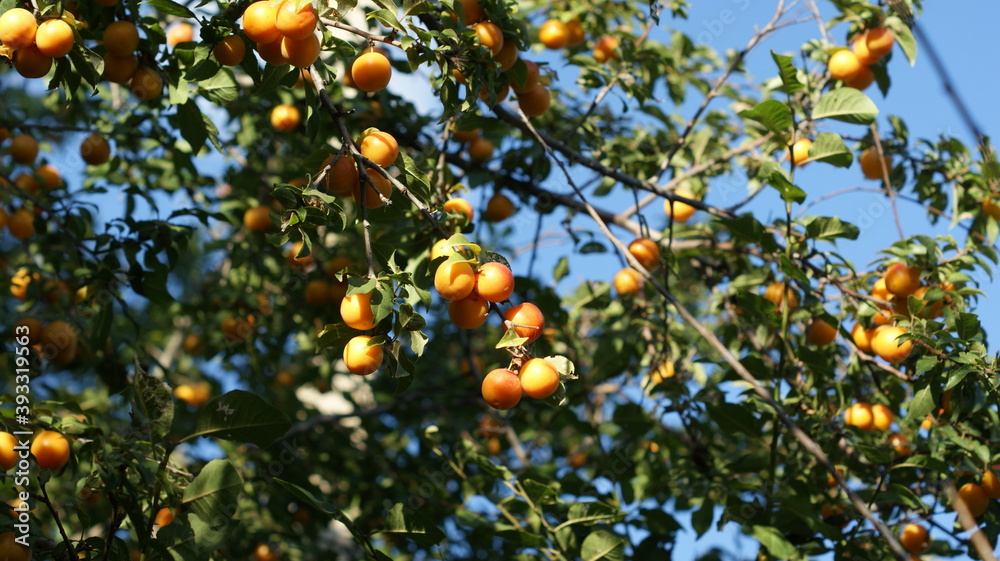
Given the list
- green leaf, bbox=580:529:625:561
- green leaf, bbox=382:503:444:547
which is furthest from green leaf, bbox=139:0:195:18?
green leaf, bbox=580:529:625:561

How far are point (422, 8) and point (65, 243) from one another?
1.80 metres

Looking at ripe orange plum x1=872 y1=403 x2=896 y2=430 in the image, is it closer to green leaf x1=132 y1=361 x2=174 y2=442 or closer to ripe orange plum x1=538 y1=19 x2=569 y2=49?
ripe orange plum x1=538 y1=19 x2=569 y2=49

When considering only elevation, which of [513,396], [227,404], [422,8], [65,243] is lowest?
[227,404]

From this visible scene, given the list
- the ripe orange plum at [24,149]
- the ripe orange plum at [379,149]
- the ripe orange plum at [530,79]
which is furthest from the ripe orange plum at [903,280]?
the ripe orange plum at [24,149]

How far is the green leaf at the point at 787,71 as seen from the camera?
1956 mm

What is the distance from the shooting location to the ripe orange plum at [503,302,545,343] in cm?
140

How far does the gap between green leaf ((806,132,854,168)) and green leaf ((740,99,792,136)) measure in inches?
4.1

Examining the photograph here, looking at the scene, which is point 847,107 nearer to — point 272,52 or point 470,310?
point 470,310

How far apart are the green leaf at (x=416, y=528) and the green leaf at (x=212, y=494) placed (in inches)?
14.4

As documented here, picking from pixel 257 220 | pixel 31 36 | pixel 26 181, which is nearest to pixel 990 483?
pixel 31 36

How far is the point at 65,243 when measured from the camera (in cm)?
263

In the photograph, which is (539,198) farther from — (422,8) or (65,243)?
(65,243)

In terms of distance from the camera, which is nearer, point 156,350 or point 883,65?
point 883,65

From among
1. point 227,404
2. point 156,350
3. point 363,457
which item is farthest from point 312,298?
point 156,350
